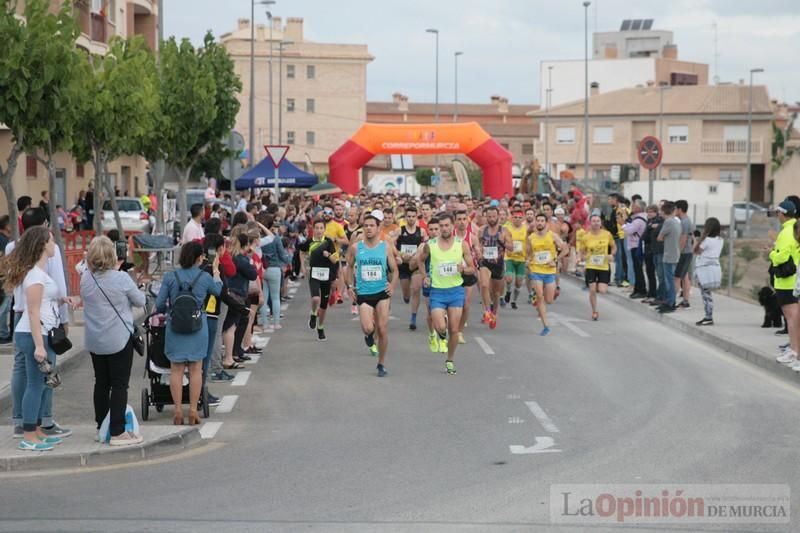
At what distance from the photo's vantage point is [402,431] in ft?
37.2

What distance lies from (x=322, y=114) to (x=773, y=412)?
99493 millimetres

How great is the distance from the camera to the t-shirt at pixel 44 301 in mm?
10250

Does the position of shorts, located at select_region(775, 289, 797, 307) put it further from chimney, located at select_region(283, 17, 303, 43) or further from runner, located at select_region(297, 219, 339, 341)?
chimney, located at select_region(283, 17, 303, 43)

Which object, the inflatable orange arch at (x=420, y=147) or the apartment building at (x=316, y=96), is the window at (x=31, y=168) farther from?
the apartment building at (x=316, y=96)

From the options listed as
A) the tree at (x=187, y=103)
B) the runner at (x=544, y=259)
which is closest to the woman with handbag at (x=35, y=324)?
the runner at (x=544, y=259)

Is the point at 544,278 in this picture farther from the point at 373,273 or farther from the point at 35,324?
the point at 35,324

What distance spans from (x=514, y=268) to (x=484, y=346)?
5.08 metres

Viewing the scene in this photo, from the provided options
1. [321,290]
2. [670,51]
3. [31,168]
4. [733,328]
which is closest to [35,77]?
[321,290]

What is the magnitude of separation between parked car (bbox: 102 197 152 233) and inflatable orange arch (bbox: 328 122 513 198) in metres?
6.29

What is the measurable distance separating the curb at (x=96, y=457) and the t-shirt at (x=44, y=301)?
1.03m

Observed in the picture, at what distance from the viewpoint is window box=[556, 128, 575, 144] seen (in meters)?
85.6

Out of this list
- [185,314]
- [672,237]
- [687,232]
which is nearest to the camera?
[185,314]

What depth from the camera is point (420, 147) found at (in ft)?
143

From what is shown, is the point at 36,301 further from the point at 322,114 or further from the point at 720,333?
the point at 322,114
